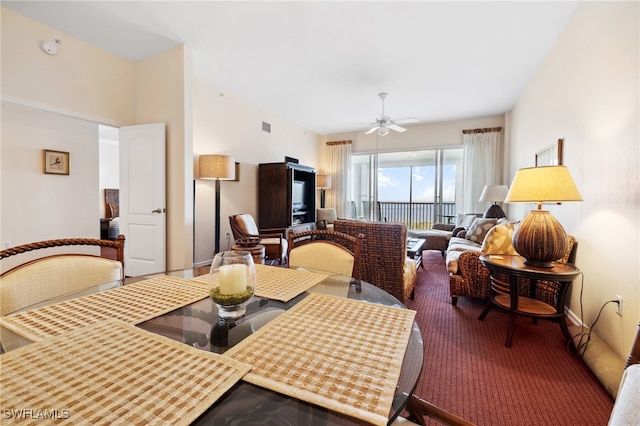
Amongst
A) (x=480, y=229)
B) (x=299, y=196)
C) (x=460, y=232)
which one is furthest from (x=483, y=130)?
(x=299, y=196)

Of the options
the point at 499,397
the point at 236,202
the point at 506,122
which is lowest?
the point at 499,397

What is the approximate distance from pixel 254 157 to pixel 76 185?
2540 millimetres

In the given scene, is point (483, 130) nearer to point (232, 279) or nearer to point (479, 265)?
point (479, 265)

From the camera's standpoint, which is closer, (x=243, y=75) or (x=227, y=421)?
(x=227, y=421)

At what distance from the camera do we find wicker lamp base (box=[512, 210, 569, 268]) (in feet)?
6.34

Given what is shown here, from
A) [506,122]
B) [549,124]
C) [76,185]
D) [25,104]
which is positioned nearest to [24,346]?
[25,104]

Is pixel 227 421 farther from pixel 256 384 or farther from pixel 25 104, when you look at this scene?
pixel 25 104

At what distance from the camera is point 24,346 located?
0.72 m

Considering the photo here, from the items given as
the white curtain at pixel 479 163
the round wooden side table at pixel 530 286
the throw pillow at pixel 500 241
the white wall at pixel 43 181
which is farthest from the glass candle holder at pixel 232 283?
the white curtain at pixel 479 163

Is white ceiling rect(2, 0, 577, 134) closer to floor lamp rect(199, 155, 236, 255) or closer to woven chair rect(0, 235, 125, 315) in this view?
floor lamp rect(199, 155, 236, 255)

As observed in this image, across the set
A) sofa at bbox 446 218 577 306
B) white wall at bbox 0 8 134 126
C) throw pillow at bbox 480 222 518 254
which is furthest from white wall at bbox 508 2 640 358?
white wall at bbox 0 8 134 126

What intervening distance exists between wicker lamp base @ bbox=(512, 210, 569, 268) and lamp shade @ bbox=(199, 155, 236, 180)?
3348 mm

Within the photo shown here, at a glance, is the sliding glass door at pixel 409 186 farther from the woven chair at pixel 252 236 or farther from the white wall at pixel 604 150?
the woven chair at pixel 252 236

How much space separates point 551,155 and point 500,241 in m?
1.34
